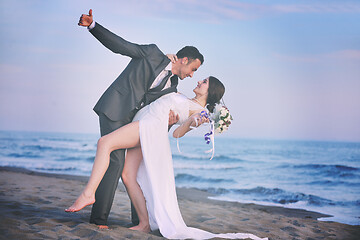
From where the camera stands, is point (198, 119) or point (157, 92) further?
point (157, 92)

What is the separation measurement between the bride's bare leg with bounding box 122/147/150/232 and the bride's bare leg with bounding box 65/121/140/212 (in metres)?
0.19

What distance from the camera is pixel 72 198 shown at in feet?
15.9

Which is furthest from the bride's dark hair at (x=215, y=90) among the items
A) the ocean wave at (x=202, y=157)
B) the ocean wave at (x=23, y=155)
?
the ocean wave at (x=23, y=155)

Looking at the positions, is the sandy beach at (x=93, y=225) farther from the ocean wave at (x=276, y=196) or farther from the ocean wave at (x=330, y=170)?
the ocean wave at (x=330, y=170)

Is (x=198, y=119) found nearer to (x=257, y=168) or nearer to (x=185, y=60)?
(x=185, y=60)

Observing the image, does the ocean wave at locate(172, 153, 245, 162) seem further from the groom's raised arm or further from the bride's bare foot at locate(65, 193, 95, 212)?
the bride's bare foot at locate(65, 193, 95, 212)

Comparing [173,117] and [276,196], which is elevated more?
[173,117]

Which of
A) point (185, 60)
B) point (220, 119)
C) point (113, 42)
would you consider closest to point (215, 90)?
point (220, 119)

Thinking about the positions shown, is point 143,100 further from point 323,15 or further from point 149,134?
point 323,15

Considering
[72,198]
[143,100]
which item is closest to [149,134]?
[143,100]

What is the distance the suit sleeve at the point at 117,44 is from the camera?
2926 mm

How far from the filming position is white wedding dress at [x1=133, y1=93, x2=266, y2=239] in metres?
2.99

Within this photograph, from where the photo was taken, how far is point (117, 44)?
9.68 ft

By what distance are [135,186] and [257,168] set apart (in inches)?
540
